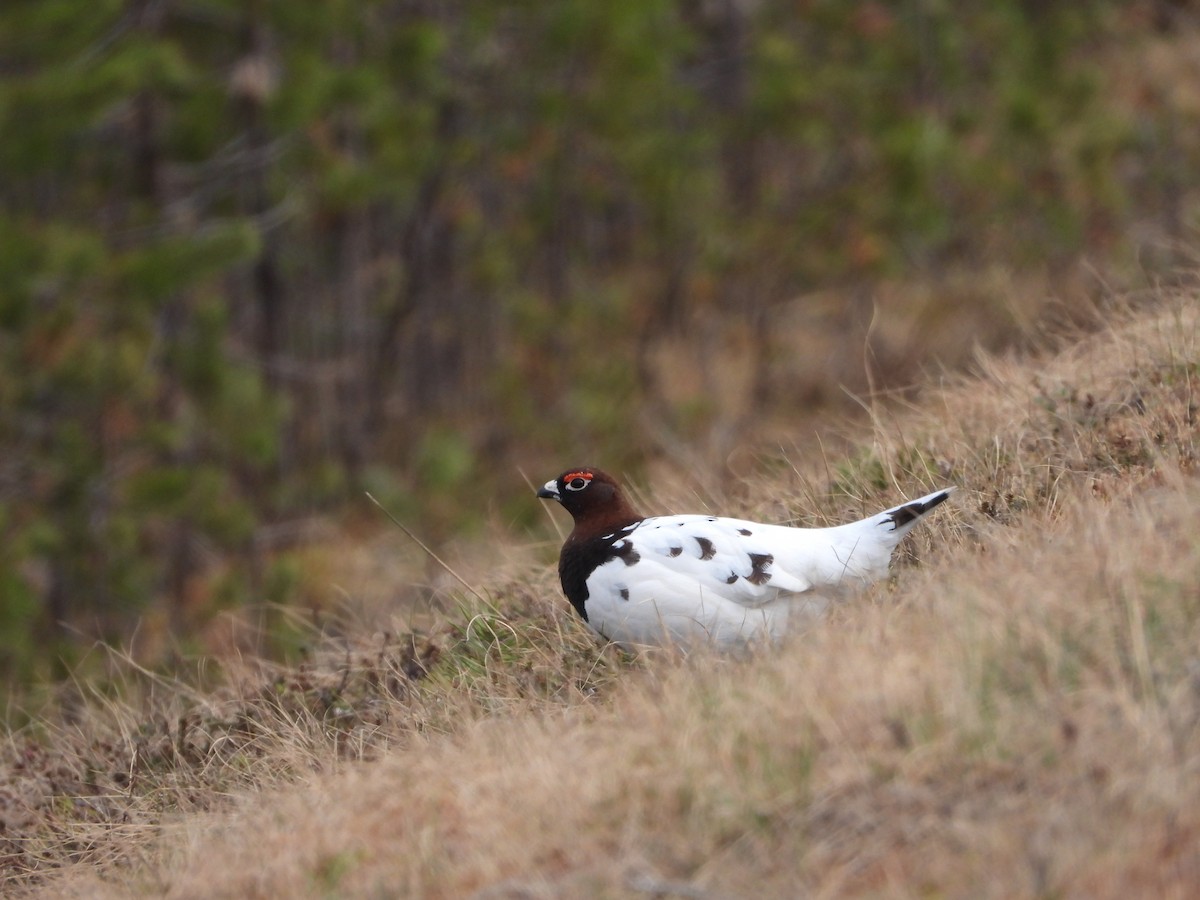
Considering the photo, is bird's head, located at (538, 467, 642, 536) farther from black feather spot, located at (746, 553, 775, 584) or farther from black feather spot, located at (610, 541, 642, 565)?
black feather spot, located at (746, 553, 775, 584)

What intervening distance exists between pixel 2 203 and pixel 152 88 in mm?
6250

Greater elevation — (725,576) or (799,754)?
(799,754)

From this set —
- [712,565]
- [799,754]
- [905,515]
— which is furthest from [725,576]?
[799,754]

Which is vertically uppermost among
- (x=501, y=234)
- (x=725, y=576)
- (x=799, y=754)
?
(x=799, y=754)

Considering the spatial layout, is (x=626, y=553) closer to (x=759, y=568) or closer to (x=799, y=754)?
(x=759, y=568)

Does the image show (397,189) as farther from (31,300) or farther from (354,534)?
(31,300)

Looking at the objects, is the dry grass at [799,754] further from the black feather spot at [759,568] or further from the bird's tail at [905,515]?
the black feather spot at [759,568]

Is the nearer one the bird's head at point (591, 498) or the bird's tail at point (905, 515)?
the bird's tail at point (905, 515)

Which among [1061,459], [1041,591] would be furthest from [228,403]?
[1041,591]

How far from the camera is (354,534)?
14.4 metres

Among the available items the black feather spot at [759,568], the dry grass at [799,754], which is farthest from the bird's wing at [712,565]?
the dry grass at [799,754]

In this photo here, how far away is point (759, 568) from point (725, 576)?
0.34 feet

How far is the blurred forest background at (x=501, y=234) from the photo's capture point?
10.5m

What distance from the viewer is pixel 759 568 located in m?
4.25
